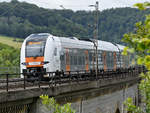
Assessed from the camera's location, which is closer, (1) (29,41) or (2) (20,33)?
(1) (29,41)

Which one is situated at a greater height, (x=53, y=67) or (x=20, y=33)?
(x=20, y=33)

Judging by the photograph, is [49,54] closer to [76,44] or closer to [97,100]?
[76,44]

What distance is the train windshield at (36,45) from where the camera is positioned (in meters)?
19.8

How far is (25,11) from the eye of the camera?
459 feet

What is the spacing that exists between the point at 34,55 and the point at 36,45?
77 centimetres

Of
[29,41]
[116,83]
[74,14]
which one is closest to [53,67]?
[29,41]

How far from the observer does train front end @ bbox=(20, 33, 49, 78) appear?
63.8 ft

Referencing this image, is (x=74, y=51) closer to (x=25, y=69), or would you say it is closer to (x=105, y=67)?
(x=25, y=69)

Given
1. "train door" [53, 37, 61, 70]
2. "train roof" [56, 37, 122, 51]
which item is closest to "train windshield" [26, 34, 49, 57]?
"train door" [53, 37, 61, 70]

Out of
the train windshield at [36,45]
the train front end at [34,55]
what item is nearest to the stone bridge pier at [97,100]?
the train front end at [34,55]

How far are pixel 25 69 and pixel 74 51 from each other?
4.83 metres

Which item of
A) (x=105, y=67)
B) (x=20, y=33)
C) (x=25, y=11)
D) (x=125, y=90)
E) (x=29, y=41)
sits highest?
(x=25, y=11)

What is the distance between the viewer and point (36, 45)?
20.1 meters

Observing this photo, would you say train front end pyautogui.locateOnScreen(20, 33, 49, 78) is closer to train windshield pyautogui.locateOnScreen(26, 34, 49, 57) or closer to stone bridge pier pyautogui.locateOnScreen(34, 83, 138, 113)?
train windshield pyautogui.locateOnScreen(26, 34, 49, 57)
